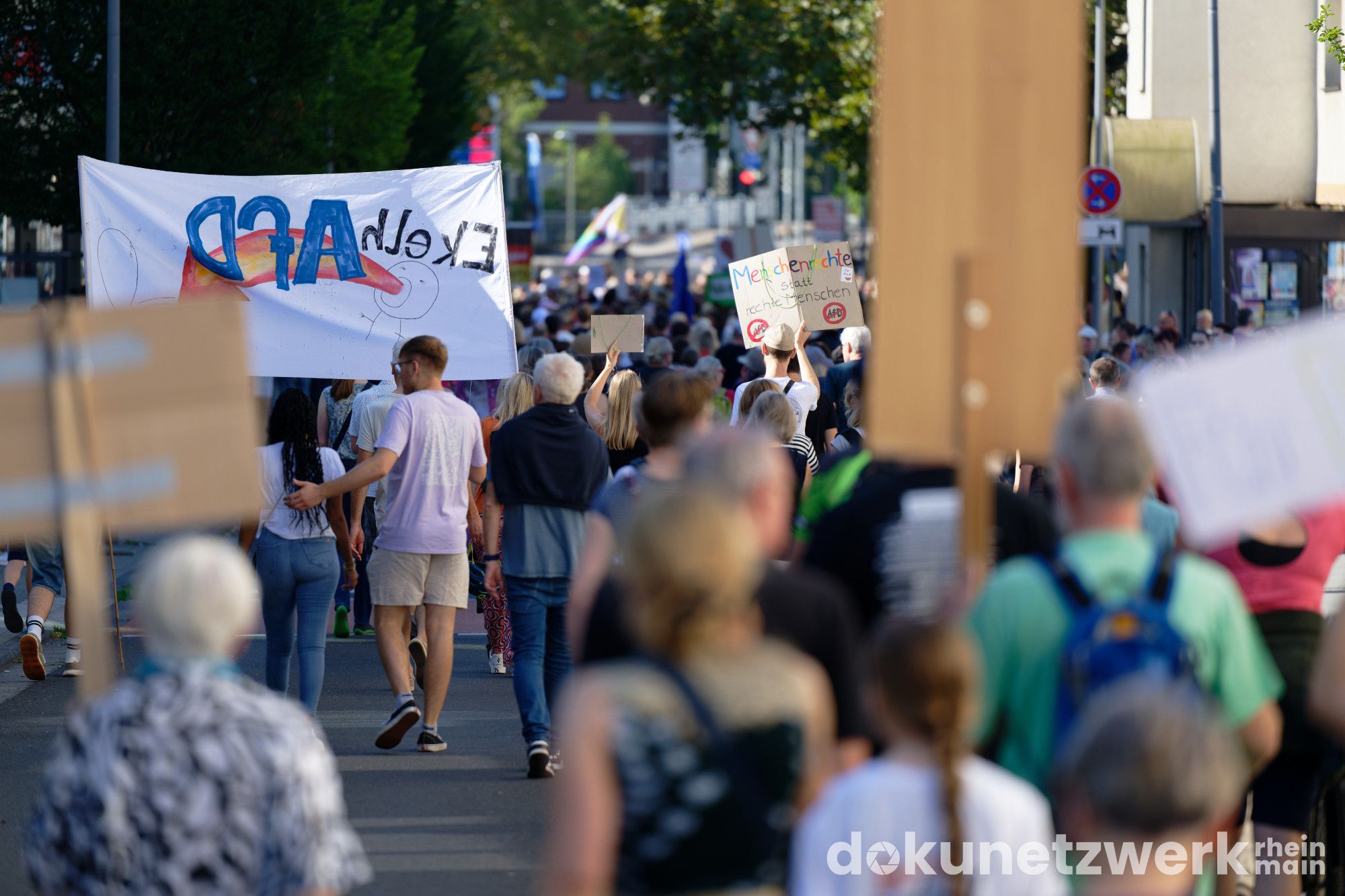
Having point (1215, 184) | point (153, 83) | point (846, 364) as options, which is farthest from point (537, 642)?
point (1215, 184)

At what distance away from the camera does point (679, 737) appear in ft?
10.1

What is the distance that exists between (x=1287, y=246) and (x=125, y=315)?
2799 centimetres

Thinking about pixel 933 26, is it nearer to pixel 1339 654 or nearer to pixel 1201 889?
pixel 1339 654

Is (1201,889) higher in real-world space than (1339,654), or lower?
lower

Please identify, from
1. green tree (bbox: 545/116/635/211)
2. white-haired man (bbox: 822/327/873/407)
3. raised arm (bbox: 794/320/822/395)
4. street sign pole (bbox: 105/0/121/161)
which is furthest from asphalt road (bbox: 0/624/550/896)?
green tree (bbox: 545/116/635/211)

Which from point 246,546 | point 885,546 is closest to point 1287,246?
point 246,546

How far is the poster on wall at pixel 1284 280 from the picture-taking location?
2947cm

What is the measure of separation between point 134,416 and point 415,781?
15.0 ft

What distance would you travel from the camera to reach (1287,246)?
97.3 ft

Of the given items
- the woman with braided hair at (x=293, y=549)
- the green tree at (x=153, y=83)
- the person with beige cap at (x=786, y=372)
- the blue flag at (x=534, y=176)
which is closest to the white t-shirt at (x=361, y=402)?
the person with beige cap at (x=786, y=372)

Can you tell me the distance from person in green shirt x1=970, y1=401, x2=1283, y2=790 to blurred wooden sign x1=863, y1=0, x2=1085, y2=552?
0.12 m

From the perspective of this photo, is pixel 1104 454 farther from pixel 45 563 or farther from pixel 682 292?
pixel 682 292

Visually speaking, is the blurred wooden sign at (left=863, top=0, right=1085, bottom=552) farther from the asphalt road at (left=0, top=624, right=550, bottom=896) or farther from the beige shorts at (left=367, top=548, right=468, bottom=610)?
the beige shorts at (left=367, top=548, right=468, bottom=610)

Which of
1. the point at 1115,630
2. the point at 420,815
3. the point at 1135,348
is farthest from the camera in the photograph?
the point at 1135,348
